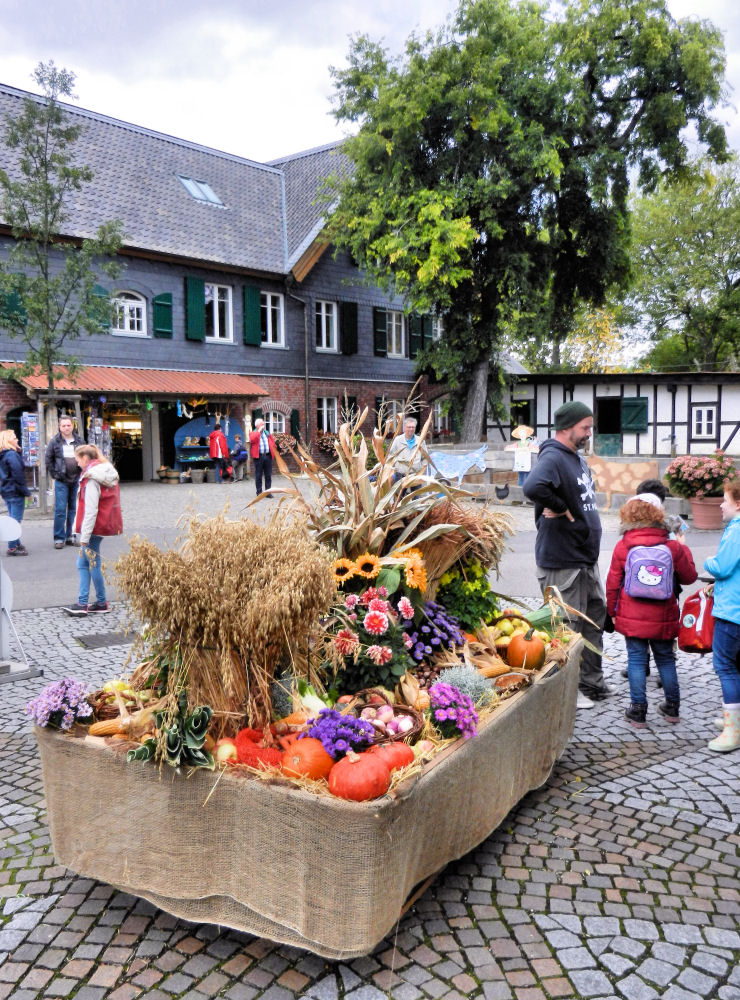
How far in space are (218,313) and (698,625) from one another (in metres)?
22.2

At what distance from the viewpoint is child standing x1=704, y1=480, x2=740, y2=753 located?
14.0ft

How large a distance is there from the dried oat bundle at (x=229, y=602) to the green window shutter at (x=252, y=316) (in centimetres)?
2324

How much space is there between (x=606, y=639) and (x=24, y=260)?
13.2 m

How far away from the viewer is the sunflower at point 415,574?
3.42m

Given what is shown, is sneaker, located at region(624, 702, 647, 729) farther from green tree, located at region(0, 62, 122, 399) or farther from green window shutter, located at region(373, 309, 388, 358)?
green window shutter, located at region(373, 309, 388, 358)

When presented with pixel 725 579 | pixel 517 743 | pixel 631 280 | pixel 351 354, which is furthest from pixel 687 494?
pixel 351 354

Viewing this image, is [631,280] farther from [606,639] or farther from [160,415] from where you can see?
[606,639]

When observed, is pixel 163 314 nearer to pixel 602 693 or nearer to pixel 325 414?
pixel 325 414

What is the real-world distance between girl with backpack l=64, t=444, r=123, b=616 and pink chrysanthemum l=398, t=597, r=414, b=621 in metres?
4.71

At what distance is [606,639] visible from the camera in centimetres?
693

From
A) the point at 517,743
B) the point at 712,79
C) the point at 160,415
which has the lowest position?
the point at 517,743

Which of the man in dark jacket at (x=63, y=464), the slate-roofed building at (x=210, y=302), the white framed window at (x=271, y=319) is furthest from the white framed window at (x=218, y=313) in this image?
the man in dark jacket at (x=63, y=464)

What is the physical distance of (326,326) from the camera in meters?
28.3

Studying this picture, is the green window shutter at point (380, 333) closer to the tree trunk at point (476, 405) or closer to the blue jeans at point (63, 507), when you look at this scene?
the tree trunk at point (476, 405)
